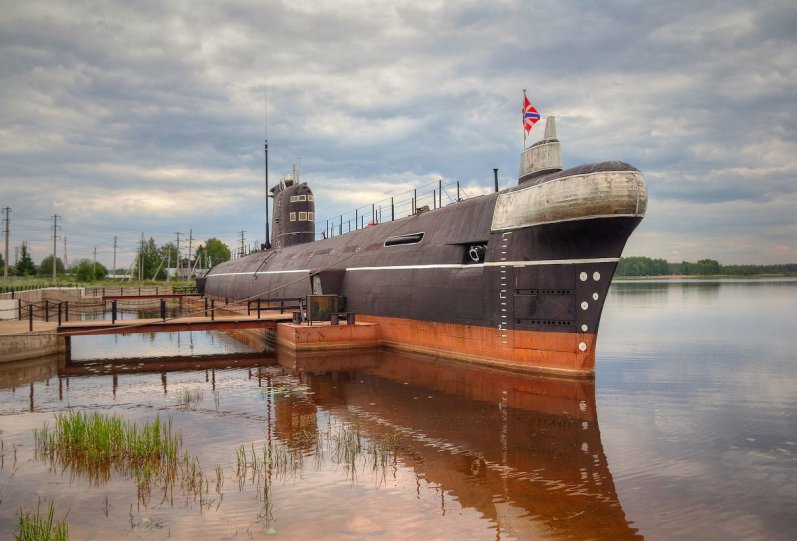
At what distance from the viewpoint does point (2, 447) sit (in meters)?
11.4

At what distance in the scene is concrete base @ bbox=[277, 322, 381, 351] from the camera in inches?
941

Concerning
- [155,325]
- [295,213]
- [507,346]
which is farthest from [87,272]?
[507,346]

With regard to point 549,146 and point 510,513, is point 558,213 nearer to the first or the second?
point 549,146

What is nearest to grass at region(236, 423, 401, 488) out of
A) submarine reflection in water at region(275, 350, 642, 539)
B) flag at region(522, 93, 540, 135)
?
submarine reflection in water at region(275, 350, 642, 539)

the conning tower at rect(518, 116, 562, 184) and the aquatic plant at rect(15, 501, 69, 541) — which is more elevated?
the conning tower at rect(518, 116, 562, 184)

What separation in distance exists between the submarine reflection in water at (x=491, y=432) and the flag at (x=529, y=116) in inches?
347

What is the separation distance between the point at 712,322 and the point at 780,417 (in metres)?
31.4

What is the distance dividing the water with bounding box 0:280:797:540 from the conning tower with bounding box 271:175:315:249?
2042 cm

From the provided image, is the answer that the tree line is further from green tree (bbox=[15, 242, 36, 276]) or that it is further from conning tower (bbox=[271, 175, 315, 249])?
conning tower (bbox=[271, 175, 315, 249])

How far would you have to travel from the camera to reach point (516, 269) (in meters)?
18.5

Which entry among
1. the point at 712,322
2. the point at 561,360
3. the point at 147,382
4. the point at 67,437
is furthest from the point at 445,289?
the point at 712,322

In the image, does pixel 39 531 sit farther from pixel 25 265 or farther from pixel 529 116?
pixel 25 265

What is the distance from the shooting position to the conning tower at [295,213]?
133ft

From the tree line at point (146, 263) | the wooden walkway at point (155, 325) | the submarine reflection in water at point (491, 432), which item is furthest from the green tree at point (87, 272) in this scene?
the submarine reflection in water at point (491, 432)
